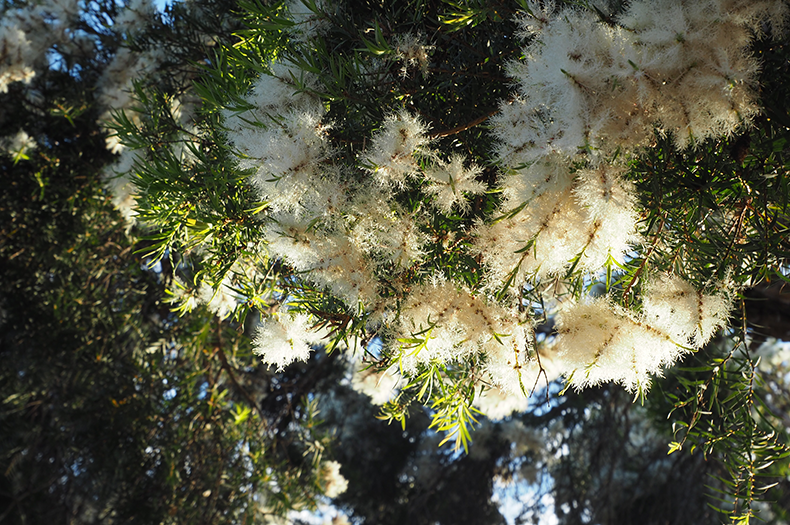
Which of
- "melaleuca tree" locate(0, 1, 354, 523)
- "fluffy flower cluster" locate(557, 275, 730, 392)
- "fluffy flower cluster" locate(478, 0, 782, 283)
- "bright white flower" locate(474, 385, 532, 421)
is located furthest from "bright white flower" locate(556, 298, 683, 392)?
"melaleuca tree" locate(0, 1, 354, 523)

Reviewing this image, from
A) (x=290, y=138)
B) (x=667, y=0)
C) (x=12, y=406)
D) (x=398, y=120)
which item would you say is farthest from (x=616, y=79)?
(x=12, y=406)

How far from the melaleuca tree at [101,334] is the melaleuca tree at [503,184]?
1062mm

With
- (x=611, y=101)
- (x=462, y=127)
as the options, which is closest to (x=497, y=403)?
(x=462, y=127)

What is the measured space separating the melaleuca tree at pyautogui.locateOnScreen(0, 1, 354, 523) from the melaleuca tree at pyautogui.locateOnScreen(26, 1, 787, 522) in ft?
3.48

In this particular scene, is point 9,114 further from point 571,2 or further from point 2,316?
point 571,2

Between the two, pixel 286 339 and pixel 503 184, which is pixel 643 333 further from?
pixel 286 339

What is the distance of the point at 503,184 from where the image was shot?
56 centimetres

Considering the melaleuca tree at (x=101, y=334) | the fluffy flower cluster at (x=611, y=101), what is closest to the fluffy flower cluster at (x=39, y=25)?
the melaleuca tree at (x=101, y=334)

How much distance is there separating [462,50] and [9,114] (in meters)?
2.03

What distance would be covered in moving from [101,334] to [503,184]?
1.83 m

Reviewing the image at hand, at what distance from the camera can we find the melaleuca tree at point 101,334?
69.4 inches

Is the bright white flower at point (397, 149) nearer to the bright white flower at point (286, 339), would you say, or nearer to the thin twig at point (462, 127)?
the thin twig at point (462, 127)

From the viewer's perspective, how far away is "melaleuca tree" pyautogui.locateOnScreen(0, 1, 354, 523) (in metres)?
1.76

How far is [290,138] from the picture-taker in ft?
1.88
